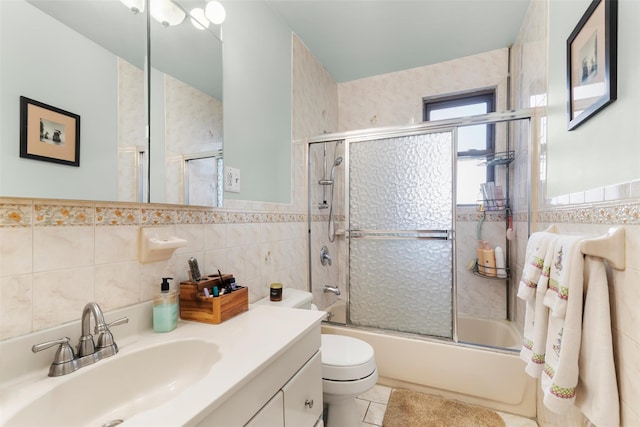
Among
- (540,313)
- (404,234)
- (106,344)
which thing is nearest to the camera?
(106,344)

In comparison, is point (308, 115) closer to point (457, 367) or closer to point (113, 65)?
point (113, 65)

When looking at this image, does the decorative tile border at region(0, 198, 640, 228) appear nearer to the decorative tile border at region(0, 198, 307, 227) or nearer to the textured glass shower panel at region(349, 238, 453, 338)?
the decorative tile border at region(0, 198, 307, 227)

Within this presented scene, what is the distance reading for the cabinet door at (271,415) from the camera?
2.35 feet

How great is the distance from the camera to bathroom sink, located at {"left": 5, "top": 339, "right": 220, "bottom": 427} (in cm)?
62

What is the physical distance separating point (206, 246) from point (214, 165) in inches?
14.8

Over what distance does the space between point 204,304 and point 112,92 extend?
2.56 feet

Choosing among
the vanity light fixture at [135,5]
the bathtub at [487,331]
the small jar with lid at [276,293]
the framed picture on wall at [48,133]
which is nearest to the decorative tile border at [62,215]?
the framed picture on wall at [48,133]

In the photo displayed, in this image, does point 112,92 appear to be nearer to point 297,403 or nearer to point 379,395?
point 297,403

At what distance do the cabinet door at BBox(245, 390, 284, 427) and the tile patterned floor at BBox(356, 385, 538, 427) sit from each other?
0.98m

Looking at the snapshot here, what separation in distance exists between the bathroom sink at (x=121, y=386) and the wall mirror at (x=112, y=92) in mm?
473

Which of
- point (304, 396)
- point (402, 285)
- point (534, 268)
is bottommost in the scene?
point (304, 396)

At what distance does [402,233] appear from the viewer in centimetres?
193

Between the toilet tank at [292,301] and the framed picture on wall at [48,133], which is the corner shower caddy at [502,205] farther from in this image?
the framed picture on wall at [48,133]

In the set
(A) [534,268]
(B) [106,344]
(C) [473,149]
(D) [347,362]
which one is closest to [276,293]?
(D) [347,362]
